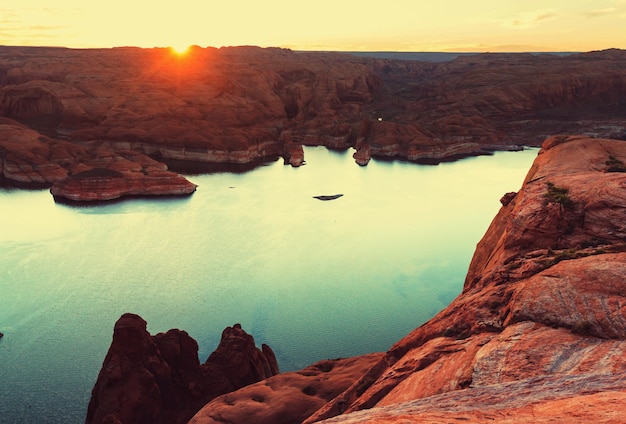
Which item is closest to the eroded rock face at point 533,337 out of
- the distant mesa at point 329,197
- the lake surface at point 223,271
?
the lake surface at point 223,271

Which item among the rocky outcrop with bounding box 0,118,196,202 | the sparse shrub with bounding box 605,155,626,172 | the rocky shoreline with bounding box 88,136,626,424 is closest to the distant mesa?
the rocky outcrop with bounding box 0,118,196,202

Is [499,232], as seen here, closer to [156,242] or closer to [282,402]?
[282,402]

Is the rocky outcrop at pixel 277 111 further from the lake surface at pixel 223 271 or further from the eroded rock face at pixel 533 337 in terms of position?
the eroded rock face at pixel 533 337

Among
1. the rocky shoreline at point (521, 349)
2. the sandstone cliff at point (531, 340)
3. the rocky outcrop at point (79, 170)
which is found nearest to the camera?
the sandstone cliff at point (531, 340)

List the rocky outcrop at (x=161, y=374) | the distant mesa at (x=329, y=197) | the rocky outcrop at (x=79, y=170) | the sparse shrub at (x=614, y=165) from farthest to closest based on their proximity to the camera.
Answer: the distant mesa at (x=329, y=197)
the rocky outcrop at (x=79, y=170)
the sparse shrub at (x=614, y=165)
the rocky outcrop at (x=161, y=374)

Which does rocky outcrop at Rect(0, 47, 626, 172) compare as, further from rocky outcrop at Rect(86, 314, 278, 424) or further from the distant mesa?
rocky outcrop at Rect(86, 314, 278, 424)

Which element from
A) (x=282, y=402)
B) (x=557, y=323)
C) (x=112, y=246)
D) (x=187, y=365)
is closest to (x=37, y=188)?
(x=112, y=246)

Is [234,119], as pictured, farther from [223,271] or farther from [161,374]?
[161,374]
